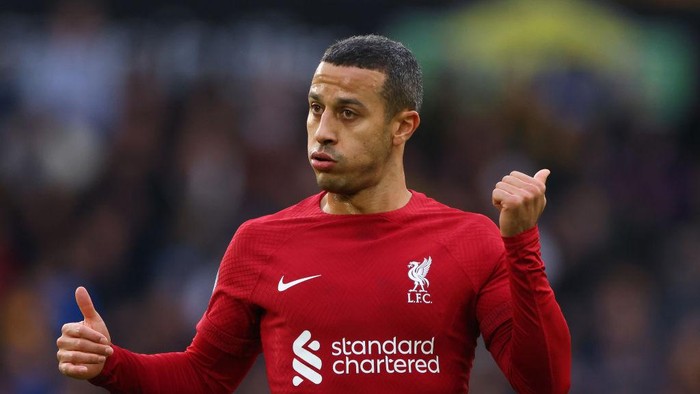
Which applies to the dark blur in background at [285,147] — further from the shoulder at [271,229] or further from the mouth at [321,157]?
the mouth at [321,157]

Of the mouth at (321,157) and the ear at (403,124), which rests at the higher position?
the ear at (403,124)

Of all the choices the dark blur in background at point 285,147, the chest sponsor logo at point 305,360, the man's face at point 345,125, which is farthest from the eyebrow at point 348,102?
the dark blur in background at point 285,147

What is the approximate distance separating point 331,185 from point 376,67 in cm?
47

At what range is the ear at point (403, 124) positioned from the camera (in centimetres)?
541

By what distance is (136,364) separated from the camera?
536cm

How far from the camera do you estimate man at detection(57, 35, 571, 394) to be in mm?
5109

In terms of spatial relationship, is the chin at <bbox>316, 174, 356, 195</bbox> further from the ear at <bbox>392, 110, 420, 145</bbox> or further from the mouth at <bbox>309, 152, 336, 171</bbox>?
the ear at <bbox>392, 110, 420, 145</bbox>

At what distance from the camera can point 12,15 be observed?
13227mm

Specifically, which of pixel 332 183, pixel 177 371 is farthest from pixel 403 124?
pixel 177 371

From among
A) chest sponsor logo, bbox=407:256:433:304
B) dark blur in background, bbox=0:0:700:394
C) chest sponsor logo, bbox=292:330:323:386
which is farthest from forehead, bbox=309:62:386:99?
dark blur in background, bbox=0:0:700:394

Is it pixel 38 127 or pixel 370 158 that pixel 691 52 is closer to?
pixel 38 127

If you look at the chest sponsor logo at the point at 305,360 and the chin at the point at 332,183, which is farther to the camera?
the chin at the point at 332,183

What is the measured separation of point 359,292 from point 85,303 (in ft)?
3.28

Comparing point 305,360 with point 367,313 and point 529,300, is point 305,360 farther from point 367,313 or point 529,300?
point 529,300
